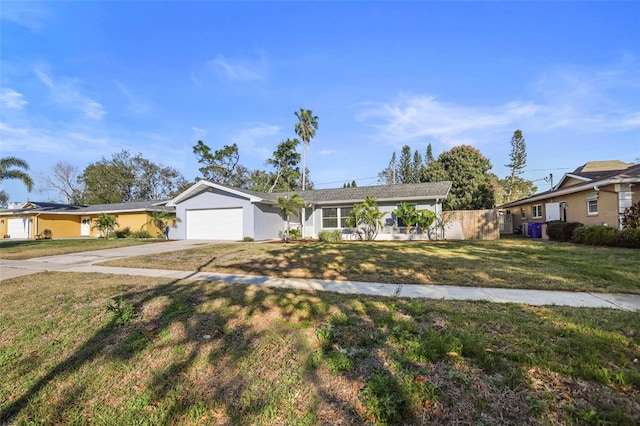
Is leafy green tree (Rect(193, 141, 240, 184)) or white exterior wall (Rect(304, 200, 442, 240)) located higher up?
leafy green tree (Rect(193, 141, 240, 184))

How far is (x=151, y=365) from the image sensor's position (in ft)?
9.70

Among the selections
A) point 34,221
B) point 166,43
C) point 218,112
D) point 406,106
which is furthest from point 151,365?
point 34,221

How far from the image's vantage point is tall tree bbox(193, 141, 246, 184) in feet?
118

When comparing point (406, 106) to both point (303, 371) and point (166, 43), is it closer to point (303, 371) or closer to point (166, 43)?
point (166, 43)

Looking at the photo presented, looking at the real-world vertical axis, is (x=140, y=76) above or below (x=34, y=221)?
above

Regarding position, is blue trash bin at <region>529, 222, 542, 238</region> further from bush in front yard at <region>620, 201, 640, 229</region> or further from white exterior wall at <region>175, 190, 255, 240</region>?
white exterior wall at <region>175, 190, 255, 240</region>

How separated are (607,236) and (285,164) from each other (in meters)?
31.3

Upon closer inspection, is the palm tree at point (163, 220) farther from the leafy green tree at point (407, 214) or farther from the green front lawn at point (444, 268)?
the leafy green tree at point (407, 214)

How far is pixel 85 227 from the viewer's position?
27.8 m

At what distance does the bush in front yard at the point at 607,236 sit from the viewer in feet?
33.1

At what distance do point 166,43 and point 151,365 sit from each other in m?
13.5

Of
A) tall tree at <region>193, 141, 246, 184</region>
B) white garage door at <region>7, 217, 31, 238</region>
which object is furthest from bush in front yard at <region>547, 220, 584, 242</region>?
white garage door at <region>7, 217, 31, 238</region>

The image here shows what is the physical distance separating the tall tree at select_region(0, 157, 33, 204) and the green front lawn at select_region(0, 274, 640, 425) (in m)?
15.7

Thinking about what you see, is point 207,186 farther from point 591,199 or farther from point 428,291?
point 591,199
